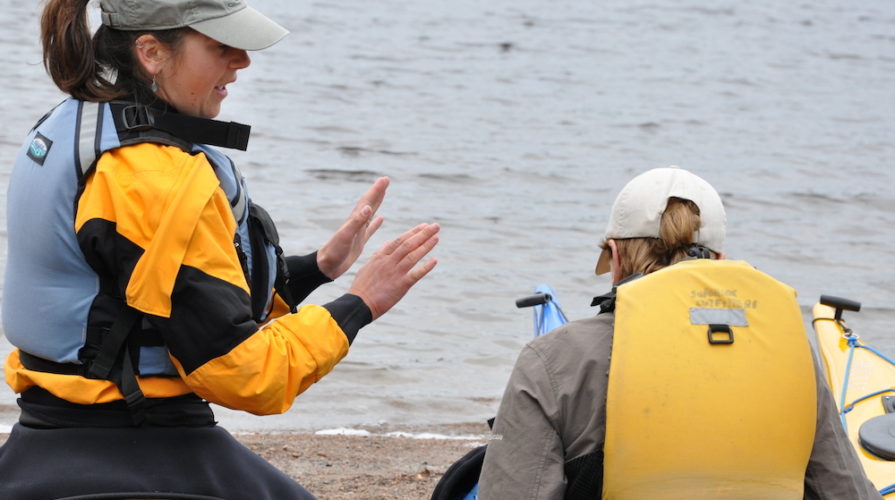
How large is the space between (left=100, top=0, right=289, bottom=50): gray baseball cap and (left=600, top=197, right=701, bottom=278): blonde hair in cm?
100

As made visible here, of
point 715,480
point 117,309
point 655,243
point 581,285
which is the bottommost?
point 581,285

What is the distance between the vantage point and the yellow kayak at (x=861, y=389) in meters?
4.60

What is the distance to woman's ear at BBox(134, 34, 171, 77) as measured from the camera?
2914mm

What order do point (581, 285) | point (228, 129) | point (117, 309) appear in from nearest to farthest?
point (117, 309)
point (228, 129)
point (581, 285)

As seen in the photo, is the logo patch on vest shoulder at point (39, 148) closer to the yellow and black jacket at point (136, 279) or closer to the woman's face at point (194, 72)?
the yellow and black jacket at point (136, 279)

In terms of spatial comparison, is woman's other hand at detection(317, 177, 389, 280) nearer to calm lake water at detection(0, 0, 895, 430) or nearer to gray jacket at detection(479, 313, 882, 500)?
gray jacket at detection(479, 313, 882, 500)

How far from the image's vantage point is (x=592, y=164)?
15562mm

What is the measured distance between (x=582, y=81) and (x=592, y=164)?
5882 mm

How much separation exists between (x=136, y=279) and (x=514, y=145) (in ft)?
44.8

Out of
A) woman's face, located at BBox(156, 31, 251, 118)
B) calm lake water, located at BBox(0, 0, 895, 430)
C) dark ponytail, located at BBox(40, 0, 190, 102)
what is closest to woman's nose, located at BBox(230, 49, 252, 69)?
woman's face, located at BBox(156, 31, 251, 118)

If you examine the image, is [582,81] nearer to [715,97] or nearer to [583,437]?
[715,97]

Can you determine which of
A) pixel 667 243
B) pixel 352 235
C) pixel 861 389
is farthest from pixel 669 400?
pixel 861 389

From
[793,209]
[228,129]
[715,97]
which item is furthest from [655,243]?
[715,97]

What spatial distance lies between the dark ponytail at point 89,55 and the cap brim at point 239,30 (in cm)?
6
